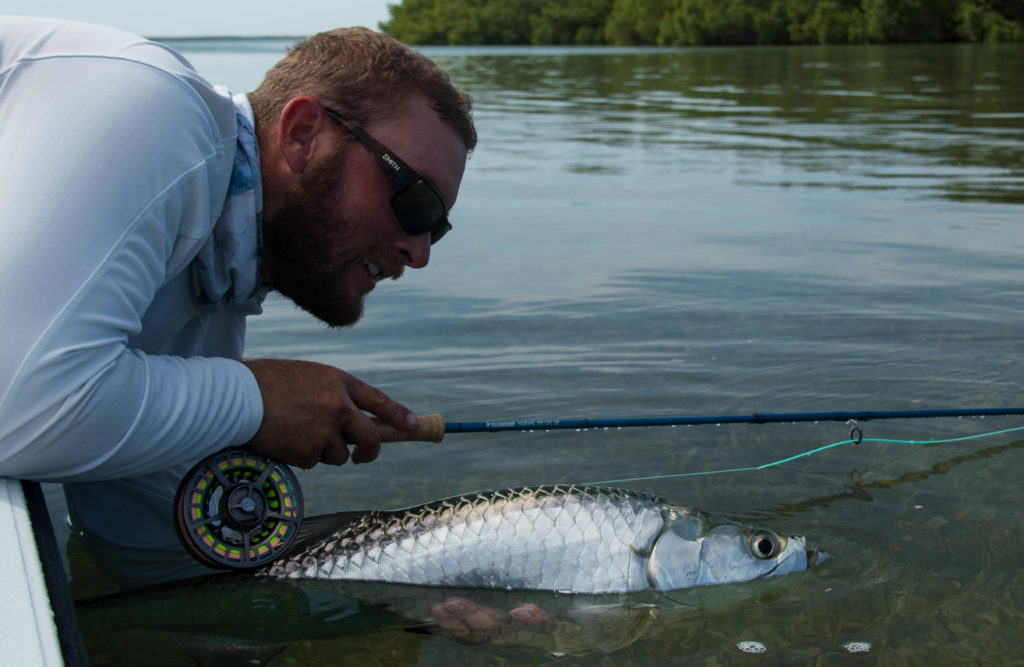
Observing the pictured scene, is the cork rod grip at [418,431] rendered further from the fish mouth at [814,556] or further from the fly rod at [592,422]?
the fish mouth at [814,556]

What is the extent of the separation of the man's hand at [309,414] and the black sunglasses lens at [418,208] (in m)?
0.50

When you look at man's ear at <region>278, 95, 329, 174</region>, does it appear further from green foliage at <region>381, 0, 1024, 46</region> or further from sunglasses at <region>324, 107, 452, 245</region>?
green foliage at <region>381, 0, 1024, 46</region>

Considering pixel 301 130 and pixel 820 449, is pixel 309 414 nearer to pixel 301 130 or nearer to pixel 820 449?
pixel 301 130

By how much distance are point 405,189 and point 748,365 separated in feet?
10.7

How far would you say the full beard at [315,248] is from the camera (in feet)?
9.99

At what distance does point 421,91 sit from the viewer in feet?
10.1

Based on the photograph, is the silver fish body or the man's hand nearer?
the man's hand

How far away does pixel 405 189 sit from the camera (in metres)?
3.03

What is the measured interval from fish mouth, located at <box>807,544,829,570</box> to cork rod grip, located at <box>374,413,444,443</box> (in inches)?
49.8

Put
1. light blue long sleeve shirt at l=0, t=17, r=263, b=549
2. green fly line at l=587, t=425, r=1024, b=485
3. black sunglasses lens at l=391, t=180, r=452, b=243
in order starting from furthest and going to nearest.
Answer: green fly line at l=587, t=425, r=1024, b=485 < black sunglasses lens at l=391, t=180, r=452, b=243 < light blue long sleeve shirt at l=0, t=17, r=263, b=549

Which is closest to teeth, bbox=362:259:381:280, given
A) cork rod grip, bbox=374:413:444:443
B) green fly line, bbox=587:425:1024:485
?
cork rod grip, bbox=374:413:444:443

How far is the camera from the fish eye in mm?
3263

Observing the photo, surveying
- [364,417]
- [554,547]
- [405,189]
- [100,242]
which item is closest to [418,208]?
[405,189]

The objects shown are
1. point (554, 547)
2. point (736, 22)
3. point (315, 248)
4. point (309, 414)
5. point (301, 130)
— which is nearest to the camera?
point (309, 414)
